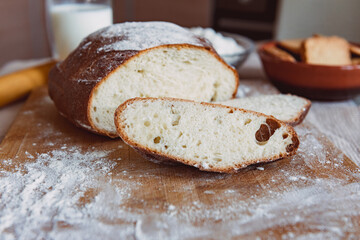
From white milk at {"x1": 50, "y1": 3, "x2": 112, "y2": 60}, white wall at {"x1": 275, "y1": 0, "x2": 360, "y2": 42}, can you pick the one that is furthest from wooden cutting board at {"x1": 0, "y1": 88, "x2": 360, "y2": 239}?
white wall at {"x1": 275, "y1": 0, "x2": 360, "y2": 42}

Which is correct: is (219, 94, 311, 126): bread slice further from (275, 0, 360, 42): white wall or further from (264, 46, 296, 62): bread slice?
(275, 0, 360, 42): white wall

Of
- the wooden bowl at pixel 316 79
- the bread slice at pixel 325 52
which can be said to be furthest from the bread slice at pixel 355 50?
the wooden bowl at pixel 316 79

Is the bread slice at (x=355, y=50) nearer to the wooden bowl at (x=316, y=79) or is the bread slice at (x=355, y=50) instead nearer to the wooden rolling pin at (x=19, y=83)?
the wooden bowl at (x=316, y=79)

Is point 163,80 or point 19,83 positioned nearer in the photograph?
Answer: point 163,80

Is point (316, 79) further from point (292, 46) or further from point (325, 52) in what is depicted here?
point (292, 46)

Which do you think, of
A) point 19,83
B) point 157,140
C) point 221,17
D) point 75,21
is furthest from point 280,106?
point 221,17
